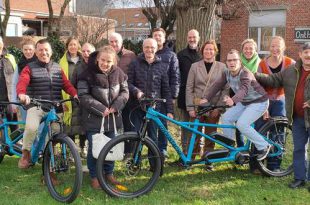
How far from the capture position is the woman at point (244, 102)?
523 centimetres

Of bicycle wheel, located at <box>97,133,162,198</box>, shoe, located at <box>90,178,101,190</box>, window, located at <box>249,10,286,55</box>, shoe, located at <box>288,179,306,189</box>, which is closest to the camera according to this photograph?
bicycle wheel, located at <box>97,133,162,198</box>

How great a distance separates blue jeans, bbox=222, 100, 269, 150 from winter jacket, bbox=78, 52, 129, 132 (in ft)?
4.81

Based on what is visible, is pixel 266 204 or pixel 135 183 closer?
pixel 266 204

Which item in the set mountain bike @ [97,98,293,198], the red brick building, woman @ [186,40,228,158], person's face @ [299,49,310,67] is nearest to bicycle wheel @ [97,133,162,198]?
mountain bike @ [97,98,293,198]

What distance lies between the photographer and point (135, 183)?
5297 mm

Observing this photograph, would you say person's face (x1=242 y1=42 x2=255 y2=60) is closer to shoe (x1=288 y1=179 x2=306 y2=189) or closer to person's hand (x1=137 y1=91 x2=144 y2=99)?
person's hand (x1=137 y1=91 x2=144 y2=99)

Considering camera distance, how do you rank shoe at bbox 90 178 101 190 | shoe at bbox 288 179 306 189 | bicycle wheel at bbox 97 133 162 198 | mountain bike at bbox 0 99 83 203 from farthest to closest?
shoe at bbox 288 179 306 189 → shoe at bbox 90 178 101 190 → bicycle wheel at bbox 97 133 162 198 → mountain bike at bbox 0 99 83 203

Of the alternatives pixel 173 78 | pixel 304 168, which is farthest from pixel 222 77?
pixel 304 168

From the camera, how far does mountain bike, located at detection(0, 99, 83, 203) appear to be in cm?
455

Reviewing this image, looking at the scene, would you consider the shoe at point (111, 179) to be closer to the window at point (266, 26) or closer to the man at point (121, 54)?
the man at point (121, 54)

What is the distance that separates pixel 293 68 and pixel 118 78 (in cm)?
211

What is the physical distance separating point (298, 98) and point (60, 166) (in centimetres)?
292

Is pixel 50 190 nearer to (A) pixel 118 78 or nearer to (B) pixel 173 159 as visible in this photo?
(A) pixel 118 78

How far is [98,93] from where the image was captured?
488 cm
